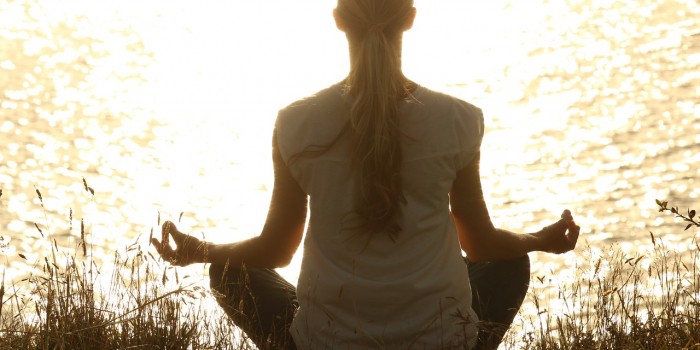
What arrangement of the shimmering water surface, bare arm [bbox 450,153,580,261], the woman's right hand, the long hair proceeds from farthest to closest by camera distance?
the shimmering water surface, the woman's right hand, bare arm [bbox 450,153,580,261], the long hair

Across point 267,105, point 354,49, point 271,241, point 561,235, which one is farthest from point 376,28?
point 267,105

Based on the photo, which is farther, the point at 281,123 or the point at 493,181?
the point at 493,181

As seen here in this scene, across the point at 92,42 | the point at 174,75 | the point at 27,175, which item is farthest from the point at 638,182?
the point at 92,42

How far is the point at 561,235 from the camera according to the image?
4105 millimetres

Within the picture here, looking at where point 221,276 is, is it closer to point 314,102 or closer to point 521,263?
point 314,102

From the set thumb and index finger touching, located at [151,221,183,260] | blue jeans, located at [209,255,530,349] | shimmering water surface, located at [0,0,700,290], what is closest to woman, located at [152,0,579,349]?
blue jeans, located at [209,255,530,349]

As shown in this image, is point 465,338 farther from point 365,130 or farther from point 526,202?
point 526,202

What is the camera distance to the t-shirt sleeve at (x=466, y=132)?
3.80 metres

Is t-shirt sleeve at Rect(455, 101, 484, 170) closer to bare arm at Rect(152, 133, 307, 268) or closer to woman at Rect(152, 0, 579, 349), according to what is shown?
woman at Rect(152, 0, 579, 349)

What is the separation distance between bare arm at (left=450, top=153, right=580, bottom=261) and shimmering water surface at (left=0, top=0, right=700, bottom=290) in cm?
490

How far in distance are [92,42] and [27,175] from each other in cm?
1117

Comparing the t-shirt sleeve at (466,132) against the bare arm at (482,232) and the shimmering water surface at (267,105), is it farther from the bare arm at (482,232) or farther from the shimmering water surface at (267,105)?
the shimmering water surface at (267,105)

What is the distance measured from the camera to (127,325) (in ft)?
14.1

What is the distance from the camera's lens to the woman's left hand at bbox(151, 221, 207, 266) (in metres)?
4.12
